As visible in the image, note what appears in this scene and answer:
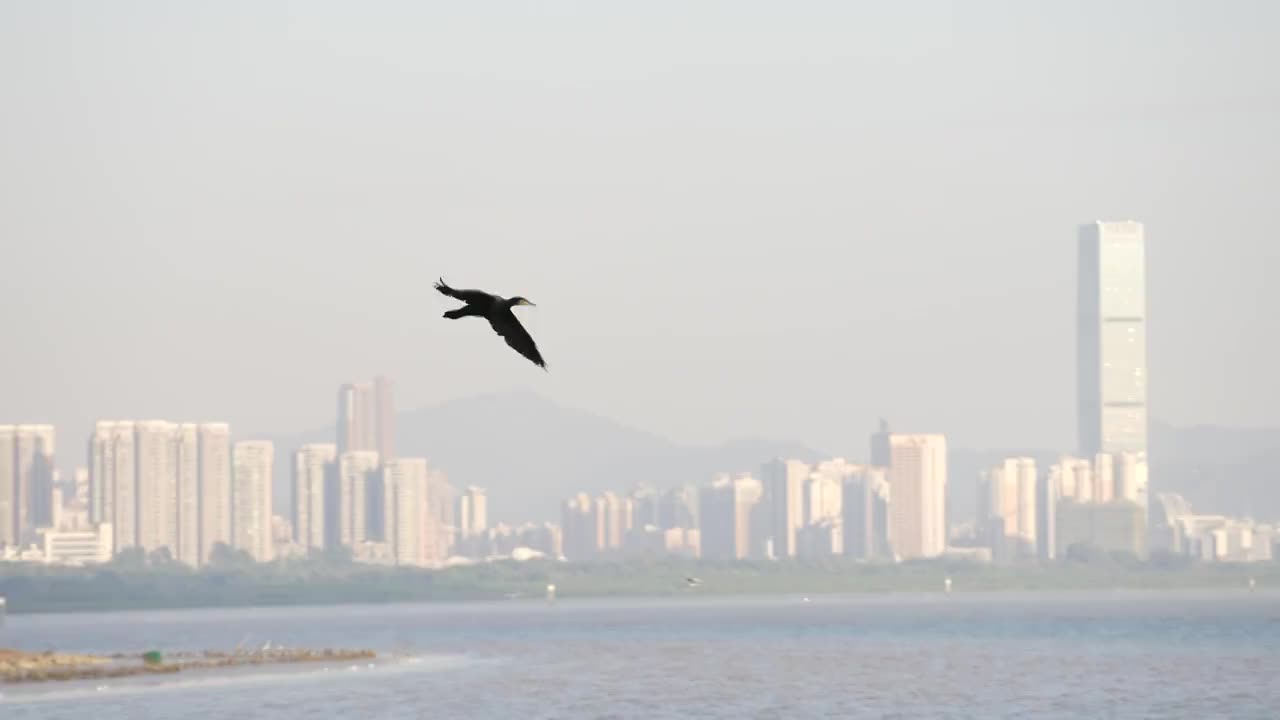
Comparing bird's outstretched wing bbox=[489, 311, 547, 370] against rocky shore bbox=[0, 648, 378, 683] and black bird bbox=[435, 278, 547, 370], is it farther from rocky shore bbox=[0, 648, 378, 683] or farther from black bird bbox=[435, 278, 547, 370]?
rocky shore bbox=[0, 648, 378, 683]

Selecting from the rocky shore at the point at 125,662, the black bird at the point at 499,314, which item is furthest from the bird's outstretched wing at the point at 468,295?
the rocky shore at the point at 125,662

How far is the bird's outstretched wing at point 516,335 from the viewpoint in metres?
28.9

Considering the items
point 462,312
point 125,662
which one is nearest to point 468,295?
point 462,312

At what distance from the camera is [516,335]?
96.0ft

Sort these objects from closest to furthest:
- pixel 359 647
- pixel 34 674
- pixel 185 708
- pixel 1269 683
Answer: pixel 185 708, pixel 34 674, pixel 1269 683, pixel 359 647

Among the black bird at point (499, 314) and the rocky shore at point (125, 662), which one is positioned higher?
Result: the black bird at point (499, 314)

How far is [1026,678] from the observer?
474 ft

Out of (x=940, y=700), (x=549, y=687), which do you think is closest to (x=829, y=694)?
(x=940, y=700)

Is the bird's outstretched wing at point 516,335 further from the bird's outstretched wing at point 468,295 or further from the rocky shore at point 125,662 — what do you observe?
the rocky shore at point 125,662

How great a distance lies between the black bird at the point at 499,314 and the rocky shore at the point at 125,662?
98.9m

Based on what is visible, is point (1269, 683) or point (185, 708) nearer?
point (185, 708)

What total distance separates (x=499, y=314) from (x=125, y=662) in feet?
397

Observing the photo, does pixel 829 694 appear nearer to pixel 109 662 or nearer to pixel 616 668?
pixel 616 668

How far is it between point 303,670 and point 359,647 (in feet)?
179
